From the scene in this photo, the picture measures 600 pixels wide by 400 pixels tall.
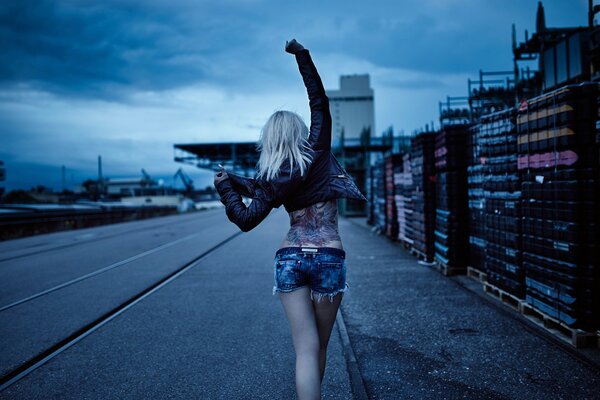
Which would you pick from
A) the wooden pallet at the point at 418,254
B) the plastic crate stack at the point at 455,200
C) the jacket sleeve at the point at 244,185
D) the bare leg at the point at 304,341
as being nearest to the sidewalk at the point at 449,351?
the plastic crate stack at the point at 455,200

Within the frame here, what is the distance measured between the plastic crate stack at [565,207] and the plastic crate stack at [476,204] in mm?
2156

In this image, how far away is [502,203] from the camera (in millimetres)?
6336

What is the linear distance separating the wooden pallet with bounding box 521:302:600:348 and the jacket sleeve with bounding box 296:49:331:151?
3.50m

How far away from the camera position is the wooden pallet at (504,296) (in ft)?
19.4

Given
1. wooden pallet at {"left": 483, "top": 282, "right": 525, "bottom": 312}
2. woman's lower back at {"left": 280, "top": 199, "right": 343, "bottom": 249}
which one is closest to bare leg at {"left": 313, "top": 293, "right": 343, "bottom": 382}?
A: woman's lower back at {"left": 280, "top": 199, "right": 343, "bottom": 249}

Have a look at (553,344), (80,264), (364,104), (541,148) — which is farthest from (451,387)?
(364,104)

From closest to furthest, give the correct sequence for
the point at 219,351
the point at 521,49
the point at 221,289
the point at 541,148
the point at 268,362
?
1. the point at 268,362
2. the point at 219,351
3. the point at 541,148
4. the point at 221,289
5. the point at 521,49

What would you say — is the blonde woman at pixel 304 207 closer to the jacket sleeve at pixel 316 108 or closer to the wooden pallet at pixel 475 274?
the jacket sleeve at pixel 316 108

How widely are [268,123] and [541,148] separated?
3828mm

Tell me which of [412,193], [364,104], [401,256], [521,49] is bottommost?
[401,256]

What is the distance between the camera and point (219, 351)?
4730mm

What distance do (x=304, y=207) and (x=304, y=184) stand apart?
0.13m

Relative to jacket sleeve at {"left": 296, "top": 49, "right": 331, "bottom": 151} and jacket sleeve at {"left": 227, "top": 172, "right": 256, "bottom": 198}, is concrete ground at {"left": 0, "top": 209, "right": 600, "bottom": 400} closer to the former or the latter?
jacket sleeve at {"left": 227, "top": 172, "right": 256, "bottom": 198}

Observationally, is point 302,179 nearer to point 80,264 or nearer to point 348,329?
point 348,329
